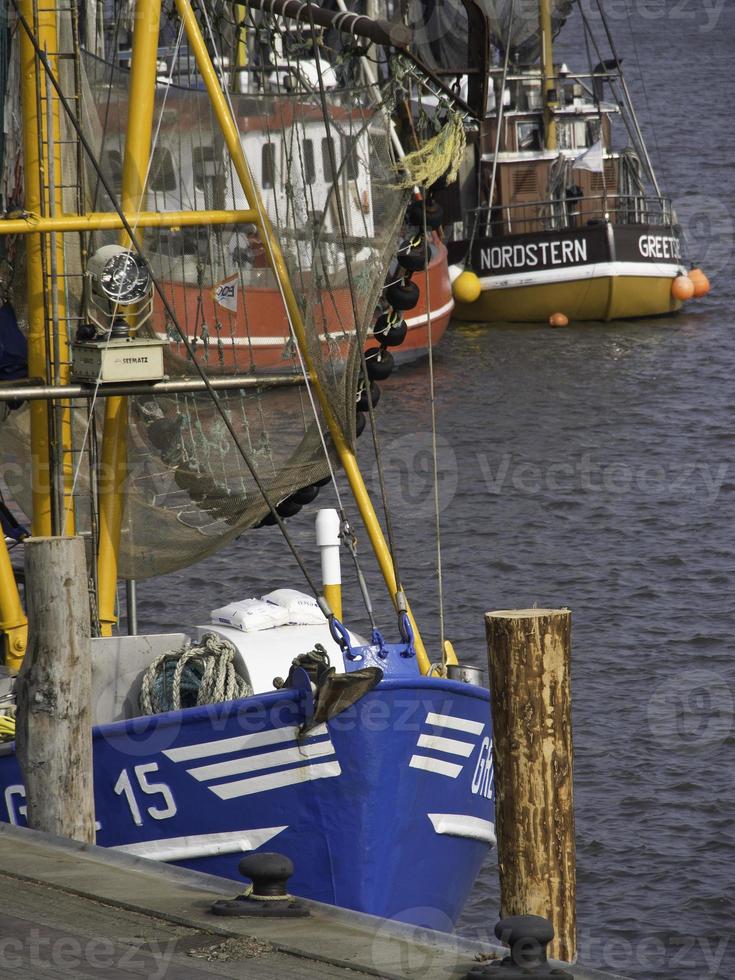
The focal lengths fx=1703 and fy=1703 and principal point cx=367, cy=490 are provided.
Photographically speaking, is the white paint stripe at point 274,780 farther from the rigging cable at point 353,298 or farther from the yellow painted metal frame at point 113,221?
the yellow painted metal frame at point 113,221

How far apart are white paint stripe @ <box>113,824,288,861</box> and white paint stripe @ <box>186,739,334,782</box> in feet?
1.12

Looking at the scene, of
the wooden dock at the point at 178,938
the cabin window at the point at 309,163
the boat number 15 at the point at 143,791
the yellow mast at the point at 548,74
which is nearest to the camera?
the wooden dock at the point at 178,938

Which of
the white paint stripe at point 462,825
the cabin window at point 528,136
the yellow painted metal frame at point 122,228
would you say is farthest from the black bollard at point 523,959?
the cabin window at point 528,136

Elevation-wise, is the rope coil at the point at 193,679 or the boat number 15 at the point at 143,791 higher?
the rope coil at the point at 193,679

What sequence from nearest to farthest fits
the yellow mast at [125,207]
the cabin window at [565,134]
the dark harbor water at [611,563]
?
the yellow mast at [125,207] → the dark harbor water at [611,563] → the cabin window at [565,134]

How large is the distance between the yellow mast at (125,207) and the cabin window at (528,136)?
30.6 metres

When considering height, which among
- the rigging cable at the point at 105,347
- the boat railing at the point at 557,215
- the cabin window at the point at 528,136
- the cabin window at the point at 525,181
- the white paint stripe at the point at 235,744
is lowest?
the white paint stripe at the point at 235,744

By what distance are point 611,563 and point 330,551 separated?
35.0ft

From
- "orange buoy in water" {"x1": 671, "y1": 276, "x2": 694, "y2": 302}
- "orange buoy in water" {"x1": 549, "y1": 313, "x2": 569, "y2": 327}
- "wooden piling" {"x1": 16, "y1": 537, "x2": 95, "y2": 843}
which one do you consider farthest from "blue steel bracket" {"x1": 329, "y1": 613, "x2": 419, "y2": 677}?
"orange buoy in water" {"x1": 671, "y1": 276, "x2": 694, "y2": 302}

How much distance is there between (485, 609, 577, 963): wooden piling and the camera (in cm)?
725

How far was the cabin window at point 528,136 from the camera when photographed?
1603 inches

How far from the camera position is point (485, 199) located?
40438 mm

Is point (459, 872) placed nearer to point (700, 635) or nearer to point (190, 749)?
point (190, 749)

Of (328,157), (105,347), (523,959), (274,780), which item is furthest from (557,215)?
(523,959)
